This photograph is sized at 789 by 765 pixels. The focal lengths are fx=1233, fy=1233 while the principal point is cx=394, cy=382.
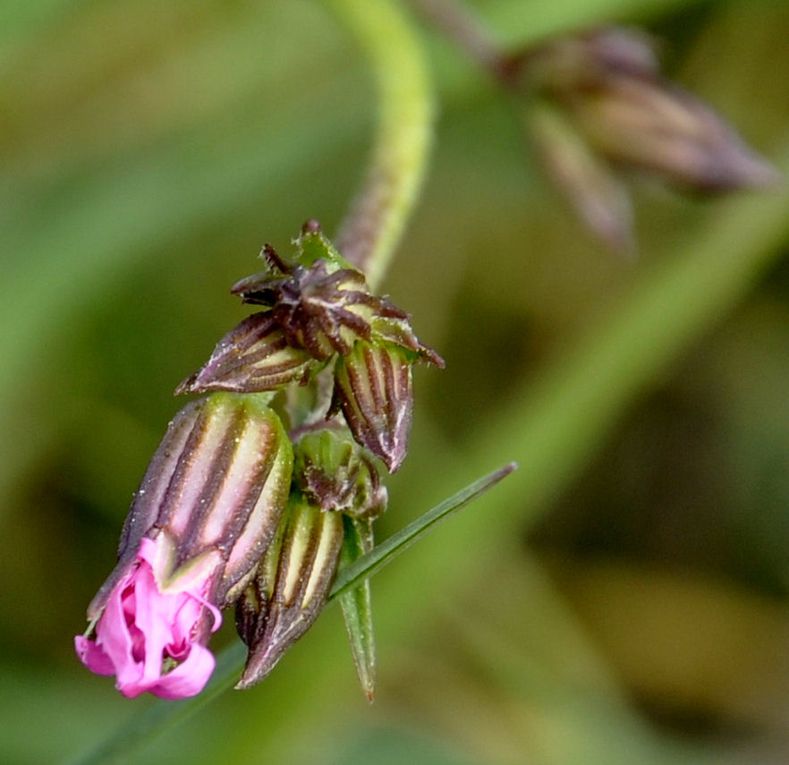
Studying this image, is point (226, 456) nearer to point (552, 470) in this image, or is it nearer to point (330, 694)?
point (330, 694)

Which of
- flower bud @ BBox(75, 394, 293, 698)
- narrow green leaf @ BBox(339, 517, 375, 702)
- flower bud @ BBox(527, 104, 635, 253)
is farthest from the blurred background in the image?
flower bud @ BBox(75, 394, 293, 698)

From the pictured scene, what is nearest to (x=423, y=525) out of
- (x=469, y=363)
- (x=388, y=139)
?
(x=388, y=139)

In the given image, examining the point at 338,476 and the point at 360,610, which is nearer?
the point at 360,610

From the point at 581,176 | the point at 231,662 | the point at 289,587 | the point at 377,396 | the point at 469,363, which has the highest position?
the point at 377,396

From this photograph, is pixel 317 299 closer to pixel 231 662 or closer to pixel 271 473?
pixel 271 473

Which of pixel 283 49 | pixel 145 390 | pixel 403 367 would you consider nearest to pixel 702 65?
pixel 283 49

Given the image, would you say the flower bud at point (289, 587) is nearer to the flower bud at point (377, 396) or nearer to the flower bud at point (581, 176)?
the flower bud at point (377, 396)
